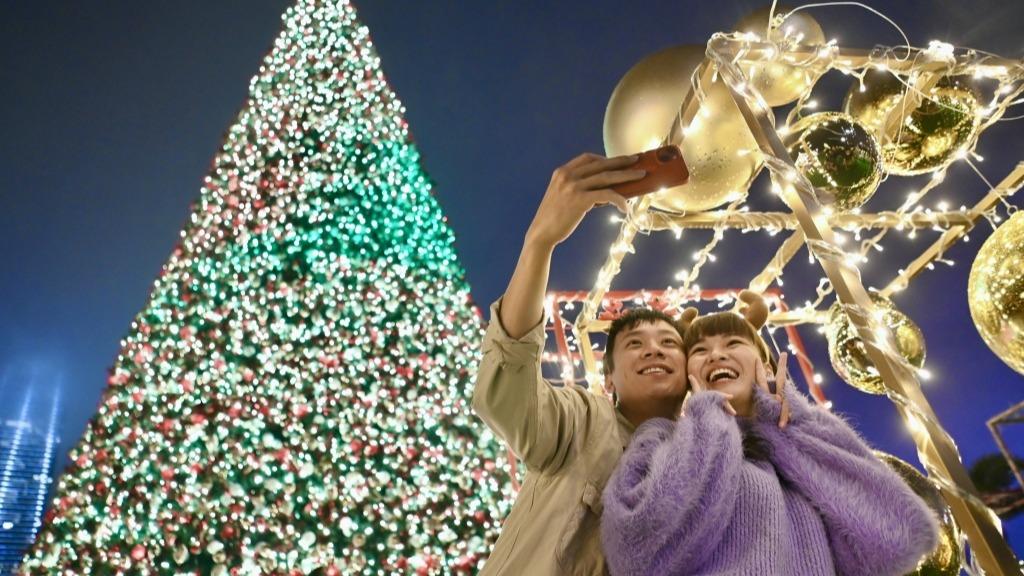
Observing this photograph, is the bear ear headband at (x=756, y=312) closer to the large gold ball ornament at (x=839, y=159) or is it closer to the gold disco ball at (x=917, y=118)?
the large gold ball ornament at (x=839, y=159)

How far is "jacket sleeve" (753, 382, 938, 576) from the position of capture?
89cm

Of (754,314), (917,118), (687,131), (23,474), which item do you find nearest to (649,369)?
(754,314)

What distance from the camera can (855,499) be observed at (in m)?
0.92

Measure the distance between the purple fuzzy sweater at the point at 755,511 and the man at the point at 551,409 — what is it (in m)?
0.13

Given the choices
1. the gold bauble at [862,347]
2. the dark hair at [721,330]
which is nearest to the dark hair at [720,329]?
the dark hair at [721,330]

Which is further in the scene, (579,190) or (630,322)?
(630,322)

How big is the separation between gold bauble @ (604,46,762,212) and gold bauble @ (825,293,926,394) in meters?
1.33

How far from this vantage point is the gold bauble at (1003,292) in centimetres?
179

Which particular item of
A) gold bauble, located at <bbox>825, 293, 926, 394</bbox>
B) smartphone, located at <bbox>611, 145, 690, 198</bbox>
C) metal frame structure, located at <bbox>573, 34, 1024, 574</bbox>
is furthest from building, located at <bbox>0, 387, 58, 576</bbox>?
smartphone, located at <bbox>611, 145, 690, 198</bbox>

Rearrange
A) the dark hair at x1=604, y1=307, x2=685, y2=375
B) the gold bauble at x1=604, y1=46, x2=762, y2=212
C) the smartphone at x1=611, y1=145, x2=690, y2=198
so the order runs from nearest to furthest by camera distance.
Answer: the smartphone at x1=611, y1=145, x2=690, y2=198 → the dark hair at x1=604, y1=307, x2=685, y2=375 → the gold bauble at x1=604, y1=46, x2=762, y2=212

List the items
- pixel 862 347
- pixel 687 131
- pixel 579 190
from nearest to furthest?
pixel 579 190 < pixel 687 131 < pixel 862 347

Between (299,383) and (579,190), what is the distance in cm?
353

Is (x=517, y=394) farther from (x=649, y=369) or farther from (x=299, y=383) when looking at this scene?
(x=299, y=383)

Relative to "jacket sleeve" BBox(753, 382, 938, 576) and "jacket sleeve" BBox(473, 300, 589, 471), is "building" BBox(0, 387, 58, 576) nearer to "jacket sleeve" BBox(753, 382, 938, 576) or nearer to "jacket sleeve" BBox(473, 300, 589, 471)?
"jacket sleeve" BBox(473, 300, 589, 471)
